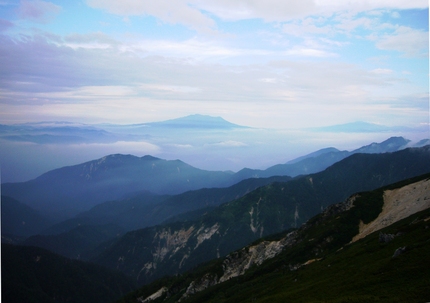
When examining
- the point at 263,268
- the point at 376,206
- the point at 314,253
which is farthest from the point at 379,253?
the point at 376,206

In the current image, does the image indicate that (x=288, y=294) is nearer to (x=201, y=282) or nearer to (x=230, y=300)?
(x=230, y=300)

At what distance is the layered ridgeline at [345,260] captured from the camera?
52.1 metres

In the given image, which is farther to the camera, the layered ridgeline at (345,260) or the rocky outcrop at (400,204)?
the rocky outcrop at (400,204)

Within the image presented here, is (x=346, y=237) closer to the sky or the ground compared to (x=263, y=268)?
closer to the sky

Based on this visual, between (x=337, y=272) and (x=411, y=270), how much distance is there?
77.1 ft

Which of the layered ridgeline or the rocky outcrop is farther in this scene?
the rocky outcrop

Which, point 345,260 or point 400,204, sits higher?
point 400,204

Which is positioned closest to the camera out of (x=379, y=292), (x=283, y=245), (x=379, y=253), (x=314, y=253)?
(x=379, y=292)

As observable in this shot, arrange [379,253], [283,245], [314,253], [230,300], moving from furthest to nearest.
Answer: [283,245] → [314,253] → [230,300] → [379,253]

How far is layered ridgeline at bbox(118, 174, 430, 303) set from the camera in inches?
2050

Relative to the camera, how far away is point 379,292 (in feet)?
159

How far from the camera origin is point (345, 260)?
265 feet

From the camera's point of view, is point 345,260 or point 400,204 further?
point 400,204

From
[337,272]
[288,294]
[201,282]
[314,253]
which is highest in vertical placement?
[337,272]
